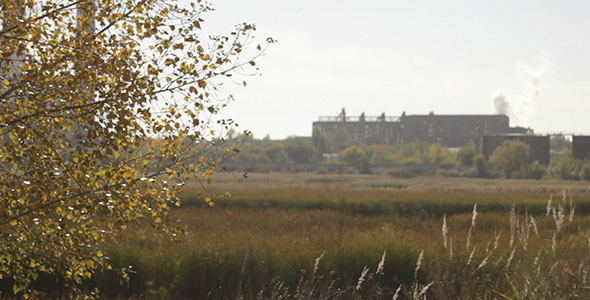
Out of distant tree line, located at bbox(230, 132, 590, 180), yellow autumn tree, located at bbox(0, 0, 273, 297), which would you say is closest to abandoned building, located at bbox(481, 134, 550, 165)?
distant tree line, located at bbox(230, 132, 590, 180)

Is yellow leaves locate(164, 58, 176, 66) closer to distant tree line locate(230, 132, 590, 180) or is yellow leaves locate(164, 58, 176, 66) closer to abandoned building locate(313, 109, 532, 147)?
distant tree line locate(230, 132, 590, 180)

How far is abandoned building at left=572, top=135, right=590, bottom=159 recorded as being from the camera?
3310 inches

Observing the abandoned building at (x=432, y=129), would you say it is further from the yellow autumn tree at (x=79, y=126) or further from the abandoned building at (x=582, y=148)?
the yellow autumn tree at (x=79, y=126)

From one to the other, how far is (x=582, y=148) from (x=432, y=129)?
241ft

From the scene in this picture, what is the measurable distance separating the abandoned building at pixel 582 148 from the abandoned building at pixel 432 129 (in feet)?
211

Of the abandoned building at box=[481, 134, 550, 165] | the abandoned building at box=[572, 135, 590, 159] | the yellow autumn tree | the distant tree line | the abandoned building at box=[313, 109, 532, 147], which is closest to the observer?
the yellow autumn tree

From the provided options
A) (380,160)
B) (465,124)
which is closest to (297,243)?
(380,160)

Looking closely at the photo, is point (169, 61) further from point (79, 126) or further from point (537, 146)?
point (537, 146)

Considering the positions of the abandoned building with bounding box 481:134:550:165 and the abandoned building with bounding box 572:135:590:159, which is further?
the abandoned building with bounding box 481:134:550:165

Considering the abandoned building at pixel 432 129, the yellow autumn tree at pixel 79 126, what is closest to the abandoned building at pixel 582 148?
the abandoned building at pixel 432 129

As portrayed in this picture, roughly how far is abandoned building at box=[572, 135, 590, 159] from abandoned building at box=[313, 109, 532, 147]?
64319mm

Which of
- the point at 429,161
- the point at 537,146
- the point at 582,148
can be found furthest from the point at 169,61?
the point at 429,161

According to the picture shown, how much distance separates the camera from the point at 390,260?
1343cm

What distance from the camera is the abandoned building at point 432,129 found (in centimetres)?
15438
